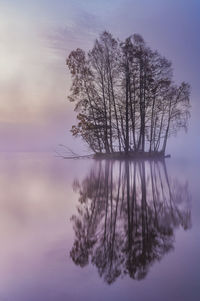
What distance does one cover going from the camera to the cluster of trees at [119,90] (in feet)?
26.7

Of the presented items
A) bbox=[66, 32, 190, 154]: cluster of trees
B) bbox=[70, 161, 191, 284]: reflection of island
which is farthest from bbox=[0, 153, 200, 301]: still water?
bbox=[66, 32, 190, 154]: cluster of trees

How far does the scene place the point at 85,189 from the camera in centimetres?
315

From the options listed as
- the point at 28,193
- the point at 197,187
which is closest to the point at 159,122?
the point at 197,187

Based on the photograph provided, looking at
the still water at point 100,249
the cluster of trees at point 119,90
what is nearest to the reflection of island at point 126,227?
the still water at point 100,249

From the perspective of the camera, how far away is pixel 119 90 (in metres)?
8.41

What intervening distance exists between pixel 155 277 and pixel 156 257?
0.62 ft

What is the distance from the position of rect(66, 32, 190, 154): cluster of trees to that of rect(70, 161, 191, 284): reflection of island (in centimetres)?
550

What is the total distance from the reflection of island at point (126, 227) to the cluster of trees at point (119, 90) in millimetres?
5501

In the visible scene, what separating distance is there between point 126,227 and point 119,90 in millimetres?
7110

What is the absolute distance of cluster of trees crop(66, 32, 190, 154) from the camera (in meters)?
8.14

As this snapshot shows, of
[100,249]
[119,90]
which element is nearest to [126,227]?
[100,249]

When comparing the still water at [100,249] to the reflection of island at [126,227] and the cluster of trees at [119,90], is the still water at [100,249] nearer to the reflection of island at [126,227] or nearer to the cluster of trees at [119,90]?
the reflection of island at [126,227]

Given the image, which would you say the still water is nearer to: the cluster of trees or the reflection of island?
the reflection of island

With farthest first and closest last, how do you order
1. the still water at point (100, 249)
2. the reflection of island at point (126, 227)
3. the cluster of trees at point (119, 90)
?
the cluster of trees at point (119, 90) → the reflection of island at point (126, 227) → the still water at point (100, 249)
